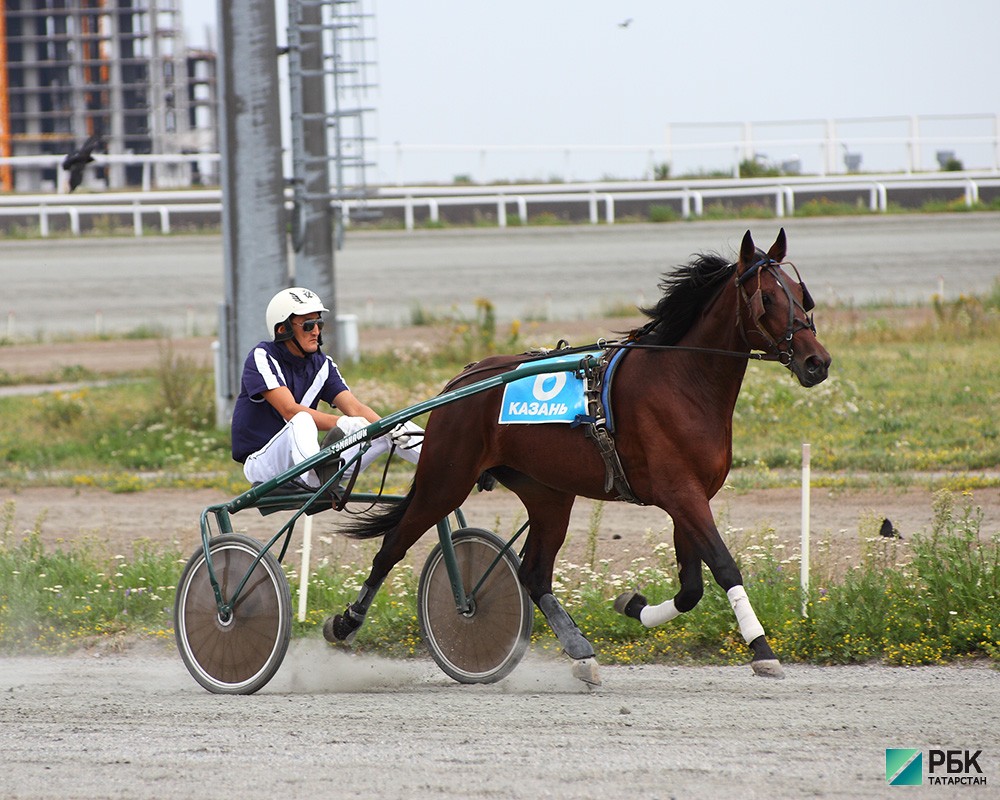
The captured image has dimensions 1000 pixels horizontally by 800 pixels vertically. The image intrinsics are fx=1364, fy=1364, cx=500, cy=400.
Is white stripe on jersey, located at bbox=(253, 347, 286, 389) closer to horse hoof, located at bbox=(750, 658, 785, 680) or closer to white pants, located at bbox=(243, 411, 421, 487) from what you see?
white pants, located at bbox=(243, 411, 421, 487)

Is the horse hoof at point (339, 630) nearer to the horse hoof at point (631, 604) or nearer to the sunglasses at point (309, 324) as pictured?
the horse hoof at point (631, 604)

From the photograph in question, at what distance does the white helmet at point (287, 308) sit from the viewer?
643cm

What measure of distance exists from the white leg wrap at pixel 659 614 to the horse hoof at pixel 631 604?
0.16 m

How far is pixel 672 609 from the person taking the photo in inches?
233

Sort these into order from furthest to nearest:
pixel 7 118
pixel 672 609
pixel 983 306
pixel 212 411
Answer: pixel 7 118 < pixel 983 306 < pixel 212 411 < pixel 672 609

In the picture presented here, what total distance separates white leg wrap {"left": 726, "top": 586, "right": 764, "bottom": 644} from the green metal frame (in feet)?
3.90

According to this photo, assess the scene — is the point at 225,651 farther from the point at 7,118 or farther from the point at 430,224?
the point at 7,118

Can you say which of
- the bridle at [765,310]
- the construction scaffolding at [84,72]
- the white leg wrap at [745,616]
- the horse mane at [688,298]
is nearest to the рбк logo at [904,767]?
the white leg wrap at [745,616]

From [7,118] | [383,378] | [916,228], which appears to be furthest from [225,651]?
[7,118]

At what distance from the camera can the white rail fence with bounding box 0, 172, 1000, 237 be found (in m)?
30.7

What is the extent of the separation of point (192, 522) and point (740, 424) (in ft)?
18.3

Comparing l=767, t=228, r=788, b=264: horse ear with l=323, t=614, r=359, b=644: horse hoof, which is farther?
l=323, t=614, r=359, b=644: horse hoof

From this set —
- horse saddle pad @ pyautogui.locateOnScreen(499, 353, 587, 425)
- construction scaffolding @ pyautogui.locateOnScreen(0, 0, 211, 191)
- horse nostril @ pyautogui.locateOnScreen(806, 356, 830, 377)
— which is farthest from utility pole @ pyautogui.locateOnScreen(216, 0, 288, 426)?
construction scaffolding @ pyautogui.locateOnScreen(0, 0, 211, 191)

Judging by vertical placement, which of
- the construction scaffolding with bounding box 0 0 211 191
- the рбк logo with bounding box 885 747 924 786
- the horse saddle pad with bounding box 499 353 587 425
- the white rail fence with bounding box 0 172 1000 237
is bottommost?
the рбк logo with bounding box 885 747 924 786
